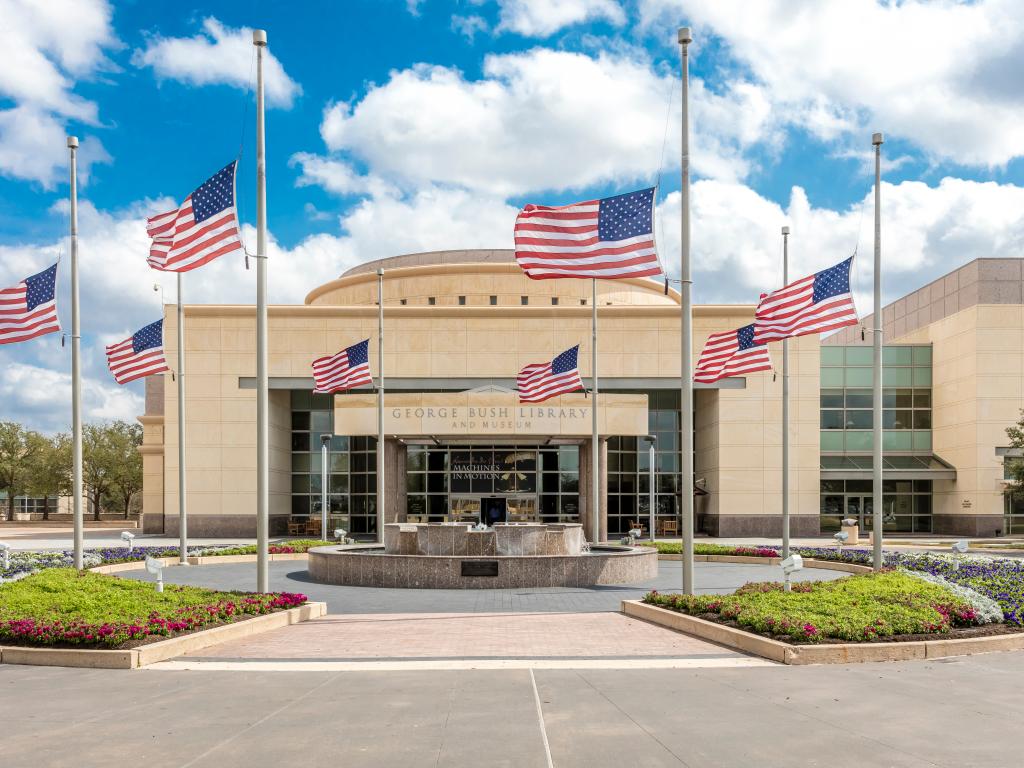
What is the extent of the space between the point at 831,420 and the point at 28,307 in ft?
138

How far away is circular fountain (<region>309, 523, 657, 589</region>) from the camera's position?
69.6 feet

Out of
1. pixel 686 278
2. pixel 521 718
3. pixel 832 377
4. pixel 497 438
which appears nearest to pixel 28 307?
pixel 686 278

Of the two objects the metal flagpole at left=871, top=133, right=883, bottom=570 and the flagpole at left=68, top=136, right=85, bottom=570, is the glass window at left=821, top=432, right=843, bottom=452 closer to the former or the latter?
the metal flagpole at left=871, top=133, right=883, bottom=570

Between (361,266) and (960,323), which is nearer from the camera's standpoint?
(960,323)

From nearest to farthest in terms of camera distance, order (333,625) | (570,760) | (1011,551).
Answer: (570,760)
(333,625)
(1011,551)

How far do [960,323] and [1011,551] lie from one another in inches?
646

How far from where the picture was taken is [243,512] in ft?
149

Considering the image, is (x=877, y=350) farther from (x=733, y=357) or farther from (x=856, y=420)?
(x=856, y=420)

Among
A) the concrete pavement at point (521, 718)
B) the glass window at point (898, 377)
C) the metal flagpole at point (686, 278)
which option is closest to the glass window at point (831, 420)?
the glass window at point (898, 377)

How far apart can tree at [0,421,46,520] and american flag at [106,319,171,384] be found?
62450 mm

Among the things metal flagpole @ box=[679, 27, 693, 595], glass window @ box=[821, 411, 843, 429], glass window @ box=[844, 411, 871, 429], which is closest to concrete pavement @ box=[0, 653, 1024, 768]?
metal flagpole @ box=[679, 27, 693, 595]

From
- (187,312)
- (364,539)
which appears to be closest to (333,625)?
(364,539)

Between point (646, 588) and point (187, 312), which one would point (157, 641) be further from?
point (187, 312)

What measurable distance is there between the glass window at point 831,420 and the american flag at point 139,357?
37.0 meters
